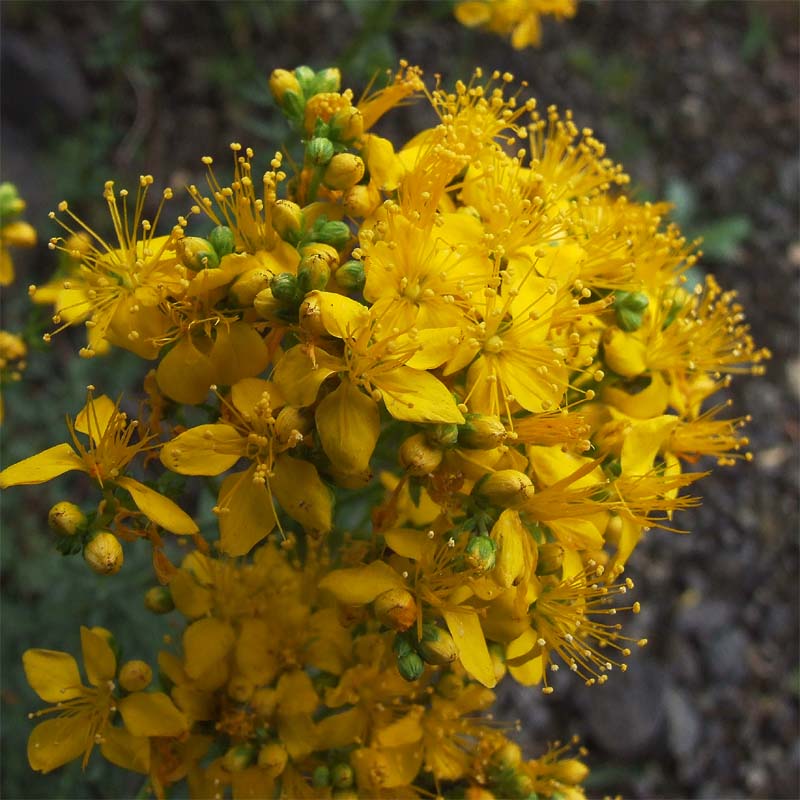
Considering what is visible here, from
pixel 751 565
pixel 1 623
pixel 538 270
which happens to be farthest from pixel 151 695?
pixel 751 565

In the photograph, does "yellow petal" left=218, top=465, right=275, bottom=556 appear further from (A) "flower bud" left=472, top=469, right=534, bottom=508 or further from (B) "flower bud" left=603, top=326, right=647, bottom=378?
(B) "flower bud" left=603, top=326, right=647, bottom=378

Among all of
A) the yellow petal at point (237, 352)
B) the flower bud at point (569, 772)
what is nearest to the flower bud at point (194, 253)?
the yellow petal at point (237, 352)

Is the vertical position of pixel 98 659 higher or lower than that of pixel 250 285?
lower

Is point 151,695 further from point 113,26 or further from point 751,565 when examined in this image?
point 113,26

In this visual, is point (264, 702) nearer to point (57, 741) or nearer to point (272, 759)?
point (272, 759)

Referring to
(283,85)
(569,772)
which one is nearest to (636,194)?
(283,85)

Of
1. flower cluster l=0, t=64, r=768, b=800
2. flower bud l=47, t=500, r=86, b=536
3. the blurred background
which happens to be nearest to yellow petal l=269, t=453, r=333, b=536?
flower cluster l=0, t=64, r=768, b=800
